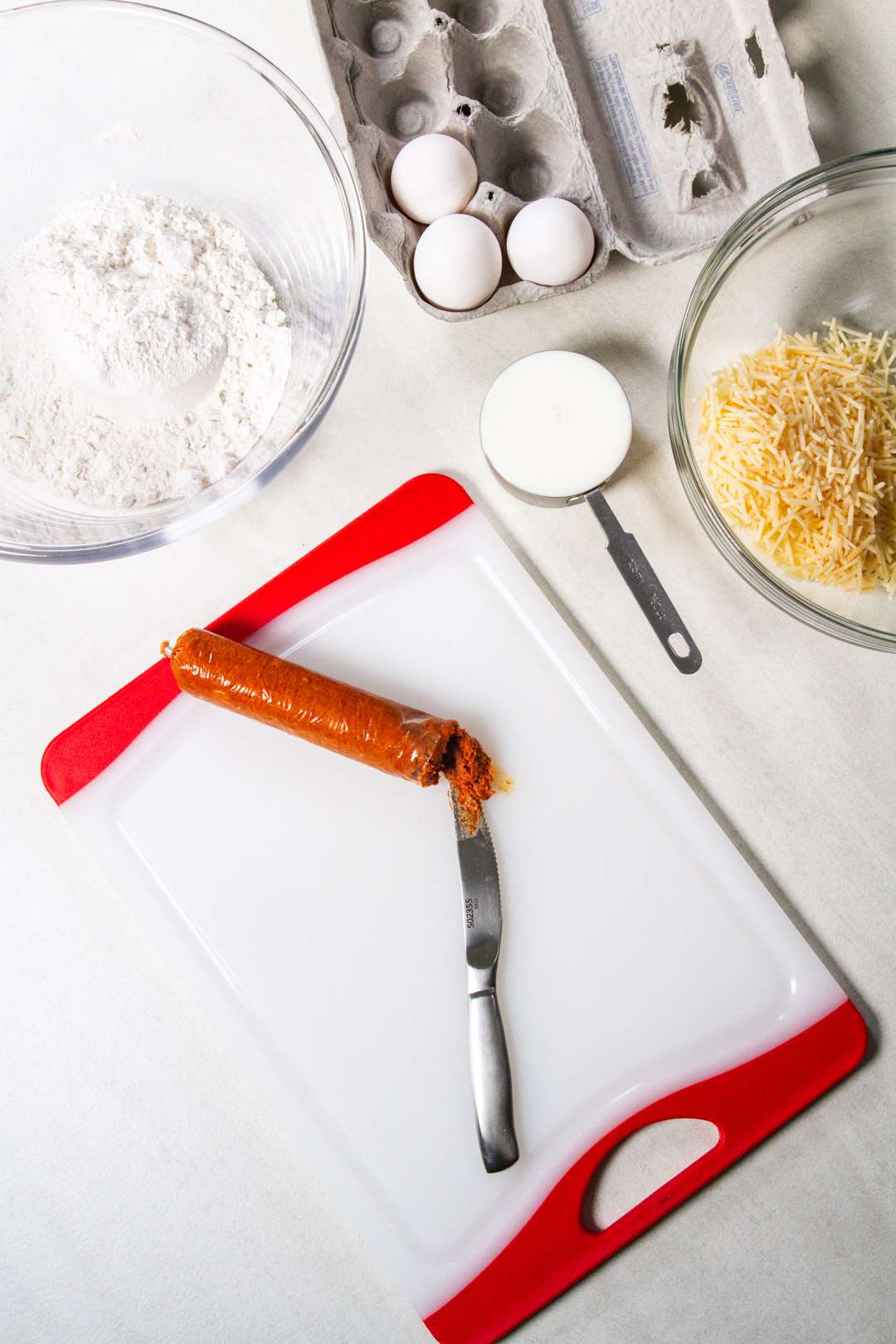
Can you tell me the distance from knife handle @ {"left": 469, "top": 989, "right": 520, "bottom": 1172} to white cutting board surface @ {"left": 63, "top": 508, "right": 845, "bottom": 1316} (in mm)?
30

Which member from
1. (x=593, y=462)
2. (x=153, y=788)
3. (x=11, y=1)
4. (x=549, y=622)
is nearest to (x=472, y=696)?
(x=549, y=622)

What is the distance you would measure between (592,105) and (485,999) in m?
1.29

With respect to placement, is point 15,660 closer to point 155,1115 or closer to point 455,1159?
point 155,1115

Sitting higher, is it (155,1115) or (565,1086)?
(155,1115)

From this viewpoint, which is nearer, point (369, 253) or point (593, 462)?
point (593, 462)

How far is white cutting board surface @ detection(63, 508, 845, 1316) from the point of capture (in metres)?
1.17

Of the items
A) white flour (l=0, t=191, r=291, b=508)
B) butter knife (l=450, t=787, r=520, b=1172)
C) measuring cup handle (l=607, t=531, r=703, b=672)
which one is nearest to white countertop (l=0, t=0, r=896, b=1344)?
measuring cup handle (l=607, t=531, r=703, b=672)

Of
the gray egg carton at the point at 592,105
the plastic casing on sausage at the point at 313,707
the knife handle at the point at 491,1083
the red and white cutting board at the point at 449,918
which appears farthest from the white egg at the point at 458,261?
the knife handle at the point at 491,1083

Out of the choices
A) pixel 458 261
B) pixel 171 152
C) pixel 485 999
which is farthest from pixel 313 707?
pixel 171 152

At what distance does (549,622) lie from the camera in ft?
4.06

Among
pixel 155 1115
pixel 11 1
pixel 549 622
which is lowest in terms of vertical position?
pixel 155 1115

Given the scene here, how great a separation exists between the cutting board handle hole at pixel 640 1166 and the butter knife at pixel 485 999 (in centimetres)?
14

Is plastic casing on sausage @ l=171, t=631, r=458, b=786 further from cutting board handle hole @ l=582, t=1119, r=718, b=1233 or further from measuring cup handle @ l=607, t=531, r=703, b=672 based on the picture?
cutting board handle hole @ l=582, t=1119, r=718, b=1233

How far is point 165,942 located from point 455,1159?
51cm
